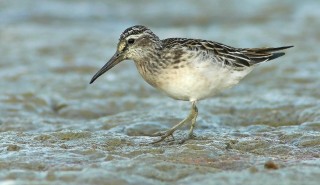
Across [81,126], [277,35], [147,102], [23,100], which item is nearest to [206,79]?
[81,126]

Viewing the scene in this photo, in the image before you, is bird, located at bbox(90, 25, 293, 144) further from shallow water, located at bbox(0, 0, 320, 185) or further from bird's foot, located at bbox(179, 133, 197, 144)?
shallow water, located at bbox(0, 0, 320, 185)

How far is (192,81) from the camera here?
8.38m

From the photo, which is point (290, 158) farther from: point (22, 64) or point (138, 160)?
point (22, 64)

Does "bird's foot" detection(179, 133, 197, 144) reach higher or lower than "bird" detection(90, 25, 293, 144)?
lower

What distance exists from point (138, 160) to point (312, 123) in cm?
319

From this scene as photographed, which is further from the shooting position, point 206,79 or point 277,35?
point 277,35

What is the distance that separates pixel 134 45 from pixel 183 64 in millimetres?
747

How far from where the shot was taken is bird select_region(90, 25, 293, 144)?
8.41m

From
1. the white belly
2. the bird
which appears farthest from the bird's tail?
the white belly

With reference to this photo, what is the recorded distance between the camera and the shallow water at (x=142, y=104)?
23.0 feet

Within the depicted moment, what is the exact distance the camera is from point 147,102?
11578mm

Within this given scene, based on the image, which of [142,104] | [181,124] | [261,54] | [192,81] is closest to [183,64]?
[192,81]

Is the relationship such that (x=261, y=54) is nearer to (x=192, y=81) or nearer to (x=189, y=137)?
(x=192, y=81)

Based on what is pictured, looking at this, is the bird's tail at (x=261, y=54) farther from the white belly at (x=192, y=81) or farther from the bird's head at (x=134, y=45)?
the bird's head at (x=134, y=45)
